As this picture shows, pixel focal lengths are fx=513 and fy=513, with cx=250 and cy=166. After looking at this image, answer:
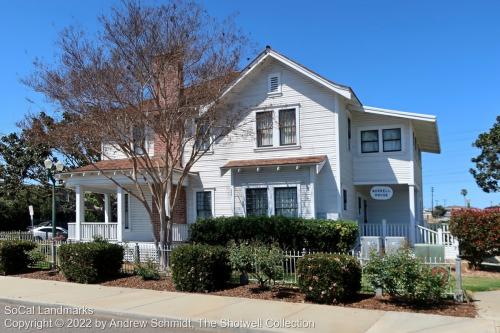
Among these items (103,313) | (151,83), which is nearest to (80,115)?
(151,83)

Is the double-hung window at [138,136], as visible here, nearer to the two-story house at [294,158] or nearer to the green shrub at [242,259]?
the two-story house at [294,158]

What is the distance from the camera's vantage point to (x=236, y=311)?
9672mm

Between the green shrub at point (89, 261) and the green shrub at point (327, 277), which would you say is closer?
the green shrub at point (327, 277)

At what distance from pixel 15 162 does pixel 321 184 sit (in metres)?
28.7

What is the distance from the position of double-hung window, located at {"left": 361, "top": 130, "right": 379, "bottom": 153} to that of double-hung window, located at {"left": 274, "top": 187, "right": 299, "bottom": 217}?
3962 mm

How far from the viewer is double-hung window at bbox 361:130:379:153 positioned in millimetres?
21266

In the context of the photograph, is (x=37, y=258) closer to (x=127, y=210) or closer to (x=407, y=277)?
(x=127, y=210)

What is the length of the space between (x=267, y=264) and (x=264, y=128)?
10191mm

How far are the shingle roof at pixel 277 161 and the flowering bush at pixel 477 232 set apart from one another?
17.6 ft

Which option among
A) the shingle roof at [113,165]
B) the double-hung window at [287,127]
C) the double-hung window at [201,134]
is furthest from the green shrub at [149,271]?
the double-hung window at [287,127]

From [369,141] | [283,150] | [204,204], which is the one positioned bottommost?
[204,204]

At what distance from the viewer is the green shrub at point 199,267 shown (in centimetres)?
1187

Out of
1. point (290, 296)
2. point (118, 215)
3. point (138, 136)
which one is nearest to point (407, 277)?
point (290, 296)

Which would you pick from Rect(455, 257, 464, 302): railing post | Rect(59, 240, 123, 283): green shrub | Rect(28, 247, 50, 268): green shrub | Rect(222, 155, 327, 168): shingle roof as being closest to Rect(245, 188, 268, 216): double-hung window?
Rect(222, 155, 327, 168): shingle roof
